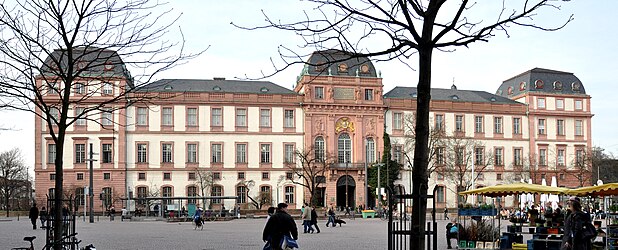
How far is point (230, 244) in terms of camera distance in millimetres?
25203

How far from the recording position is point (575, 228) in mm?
14211

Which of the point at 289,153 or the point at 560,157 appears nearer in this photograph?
the point at 289,153

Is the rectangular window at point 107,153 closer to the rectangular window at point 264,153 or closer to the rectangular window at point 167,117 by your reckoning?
the rectangular window at point 167,117

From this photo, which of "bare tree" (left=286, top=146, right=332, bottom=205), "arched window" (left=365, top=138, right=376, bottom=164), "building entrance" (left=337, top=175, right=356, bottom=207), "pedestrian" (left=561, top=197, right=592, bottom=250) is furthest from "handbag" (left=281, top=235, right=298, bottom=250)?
"arched window" (left=365, top=138, right=376, bottom=164)

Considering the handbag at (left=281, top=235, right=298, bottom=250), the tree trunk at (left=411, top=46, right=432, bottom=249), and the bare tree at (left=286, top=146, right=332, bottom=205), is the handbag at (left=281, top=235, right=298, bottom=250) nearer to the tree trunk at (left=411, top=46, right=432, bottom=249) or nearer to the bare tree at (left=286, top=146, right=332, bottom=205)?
the tree trunk at (left=411, top=46, right=432, bottom=249)

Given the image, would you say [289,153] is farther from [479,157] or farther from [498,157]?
[498,157]

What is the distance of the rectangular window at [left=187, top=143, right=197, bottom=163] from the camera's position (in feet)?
250

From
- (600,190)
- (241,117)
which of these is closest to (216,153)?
(241,117)

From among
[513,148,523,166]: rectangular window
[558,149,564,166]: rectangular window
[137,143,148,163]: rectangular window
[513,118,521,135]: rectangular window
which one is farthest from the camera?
[558,149,564,166]: rectangular window

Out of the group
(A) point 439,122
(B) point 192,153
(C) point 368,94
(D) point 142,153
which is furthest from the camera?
(A) point 439,122

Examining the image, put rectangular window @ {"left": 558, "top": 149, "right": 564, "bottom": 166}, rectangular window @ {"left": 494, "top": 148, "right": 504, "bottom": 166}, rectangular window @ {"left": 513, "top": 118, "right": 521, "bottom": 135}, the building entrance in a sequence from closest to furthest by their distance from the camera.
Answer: the building entrance < rectangular window @ {"left": 494, "top": 148, "right": 504, "bottom": 166} < rectangular window @ {"left": 513, "top": 118, "right": 521, "bottom": 135} < rectangular window @ {"left": 558, "top": 149, "right": 564, "bottom": 166}

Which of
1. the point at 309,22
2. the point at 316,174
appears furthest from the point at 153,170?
the point at 309,22

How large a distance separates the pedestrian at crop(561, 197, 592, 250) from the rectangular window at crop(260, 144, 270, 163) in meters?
63.5

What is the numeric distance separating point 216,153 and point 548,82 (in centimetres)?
3699
